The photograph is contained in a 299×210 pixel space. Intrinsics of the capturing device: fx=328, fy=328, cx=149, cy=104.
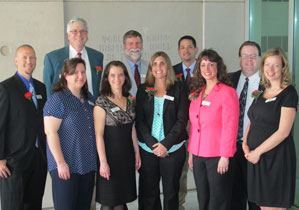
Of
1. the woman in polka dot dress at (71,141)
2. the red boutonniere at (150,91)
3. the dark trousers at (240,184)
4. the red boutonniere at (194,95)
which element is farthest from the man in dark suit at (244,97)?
the woman in polka dot dress at (71,141)

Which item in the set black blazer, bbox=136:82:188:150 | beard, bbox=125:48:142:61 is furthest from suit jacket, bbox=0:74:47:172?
beard, bbox=125:48:142:61

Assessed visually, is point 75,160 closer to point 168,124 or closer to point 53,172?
point 53,172

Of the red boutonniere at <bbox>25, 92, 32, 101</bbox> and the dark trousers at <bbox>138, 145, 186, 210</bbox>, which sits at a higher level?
the red boutonniere at <bbox>25, 92, 32, 101</bbox>

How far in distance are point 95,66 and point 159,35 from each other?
5.88 feet

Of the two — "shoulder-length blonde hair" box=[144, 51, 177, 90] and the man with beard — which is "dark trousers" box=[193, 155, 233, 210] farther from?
the man with beard

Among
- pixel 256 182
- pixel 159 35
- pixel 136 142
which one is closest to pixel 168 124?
pixel 136 142

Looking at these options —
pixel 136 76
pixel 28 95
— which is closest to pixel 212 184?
pixel 136 76

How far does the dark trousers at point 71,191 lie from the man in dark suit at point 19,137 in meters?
0.51

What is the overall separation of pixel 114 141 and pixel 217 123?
0.96m

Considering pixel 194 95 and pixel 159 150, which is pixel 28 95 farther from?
pixel 194 95

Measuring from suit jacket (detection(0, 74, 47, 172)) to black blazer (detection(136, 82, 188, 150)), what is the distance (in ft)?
3.38

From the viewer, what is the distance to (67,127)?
2727mm

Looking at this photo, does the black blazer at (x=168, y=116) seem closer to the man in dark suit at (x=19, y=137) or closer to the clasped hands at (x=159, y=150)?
the clasped hands at (x=159, y=150)

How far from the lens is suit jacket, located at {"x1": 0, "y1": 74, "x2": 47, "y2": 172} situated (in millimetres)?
3018
